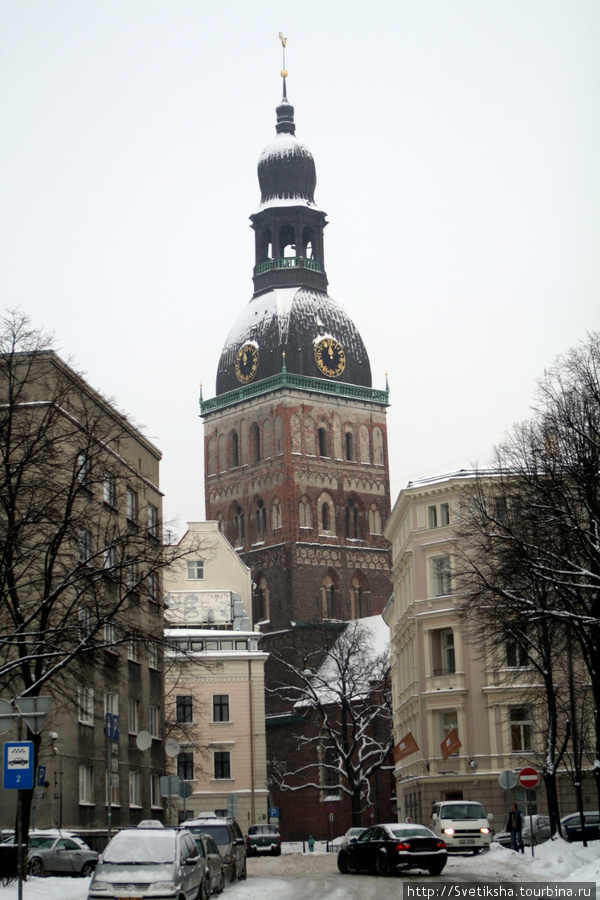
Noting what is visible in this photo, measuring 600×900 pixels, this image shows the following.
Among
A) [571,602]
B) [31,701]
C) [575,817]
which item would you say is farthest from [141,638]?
[575,817]

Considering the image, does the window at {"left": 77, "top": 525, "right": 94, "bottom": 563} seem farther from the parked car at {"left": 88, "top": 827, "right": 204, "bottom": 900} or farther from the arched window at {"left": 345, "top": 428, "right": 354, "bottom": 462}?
the arched window at {"left": 345, "top": 428, "right": 354, "bottom": 462}

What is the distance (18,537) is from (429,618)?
127 ft

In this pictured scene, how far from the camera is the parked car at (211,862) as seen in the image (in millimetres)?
27266

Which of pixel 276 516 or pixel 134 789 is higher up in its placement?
pixel 276 516

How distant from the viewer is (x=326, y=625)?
11256 cm

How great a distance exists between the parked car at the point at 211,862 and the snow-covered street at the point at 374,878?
0.33 m

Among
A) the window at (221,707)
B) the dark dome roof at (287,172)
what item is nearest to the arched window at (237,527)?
the dark dome roof at (287,172)

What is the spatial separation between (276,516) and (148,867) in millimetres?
93432

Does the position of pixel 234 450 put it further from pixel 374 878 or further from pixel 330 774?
pixel 374 878

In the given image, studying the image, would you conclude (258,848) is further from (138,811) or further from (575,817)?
(575,817)

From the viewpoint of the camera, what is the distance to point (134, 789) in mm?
48750

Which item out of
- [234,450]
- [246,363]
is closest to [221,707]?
[234,450]

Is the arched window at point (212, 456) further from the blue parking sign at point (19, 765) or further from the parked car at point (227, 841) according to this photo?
the blue parking sign at point (19, 765)

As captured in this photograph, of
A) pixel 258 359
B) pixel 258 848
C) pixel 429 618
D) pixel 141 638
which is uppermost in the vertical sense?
pixel 258 359
